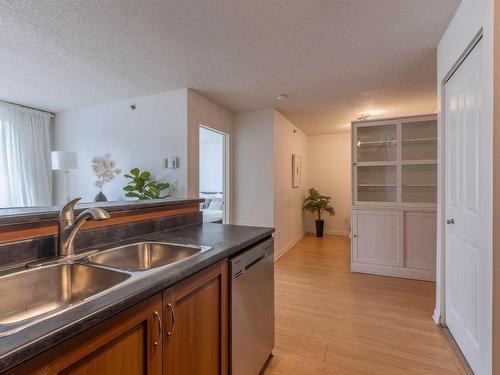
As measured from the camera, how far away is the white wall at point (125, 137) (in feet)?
10.9

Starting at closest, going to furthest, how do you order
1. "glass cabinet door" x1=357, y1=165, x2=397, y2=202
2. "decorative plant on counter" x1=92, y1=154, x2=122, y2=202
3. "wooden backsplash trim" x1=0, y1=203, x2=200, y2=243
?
"wooden backsplash trim" x1=0, y1=203, x2=200, y2=243 → "glass cabinet door" x1=357, y1=165, x2=397, y2=202 → "decorative plant on counter" x1=92, y1=154, x2=122, y2=202

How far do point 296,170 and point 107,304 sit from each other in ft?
15.0

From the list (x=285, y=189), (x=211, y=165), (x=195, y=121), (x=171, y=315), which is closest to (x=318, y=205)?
(x=285, y=189)

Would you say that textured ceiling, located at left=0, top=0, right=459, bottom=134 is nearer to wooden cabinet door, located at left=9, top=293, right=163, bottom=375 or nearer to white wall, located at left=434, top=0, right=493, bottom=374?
white wall, located at left=434, top=0, right=493, bottom=374

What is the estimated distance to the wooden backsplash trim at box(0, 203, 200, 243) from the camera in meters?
1.02

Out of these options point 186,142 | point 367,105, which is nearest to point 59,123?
point 186,142

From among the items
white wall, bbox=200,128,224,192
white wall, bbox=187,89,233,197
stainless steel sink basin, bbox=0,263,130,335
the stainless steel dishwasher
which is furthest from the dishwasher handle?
white wall, bbox=200,128,224,192

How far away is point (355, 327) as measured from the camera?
217cm

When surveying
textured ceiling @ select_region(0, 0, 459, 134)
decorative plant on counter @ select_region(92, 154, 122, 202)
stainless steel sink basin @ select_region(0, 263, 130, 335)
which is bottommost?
stainless steel sink basin @ select_region(0, 263, 130, 335)

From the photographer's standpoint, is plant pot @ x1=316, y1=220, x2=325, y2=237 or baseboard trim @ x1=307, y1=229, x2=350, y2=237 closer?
plant pot @ x1=316, y1=220, x2=325, y2=237

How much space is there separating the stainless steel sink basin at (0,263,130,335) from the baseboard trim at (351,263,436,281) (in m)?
3.25

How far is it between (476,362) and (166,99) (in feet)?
12.4

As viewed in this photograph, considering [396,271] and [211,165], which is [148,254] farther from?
[211,165]

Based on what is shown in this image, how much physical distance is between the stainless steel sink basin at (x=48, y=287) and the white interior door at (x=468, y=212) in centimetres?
181
